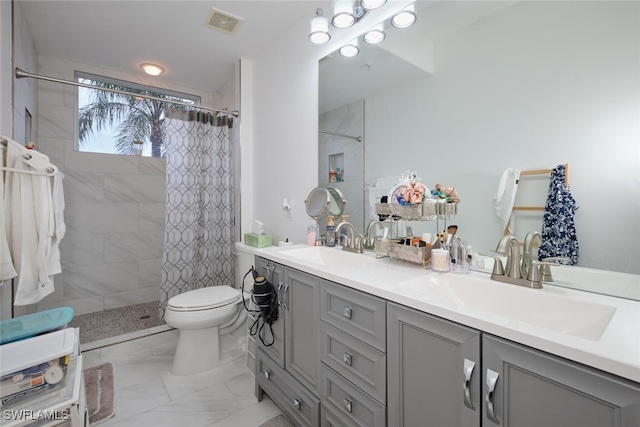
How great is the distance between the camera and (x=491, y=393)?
28.3 inches

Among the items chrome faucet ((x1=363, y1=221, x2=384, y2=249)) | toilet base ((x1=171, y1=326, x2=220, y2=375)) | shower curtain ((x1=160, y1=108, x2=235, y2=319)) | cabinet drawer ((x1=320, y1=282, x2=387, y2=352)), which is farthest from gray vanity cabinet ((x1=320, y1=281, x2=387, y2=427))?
shower curtain ((x1=160, y1=108, x2=235, y2=319))

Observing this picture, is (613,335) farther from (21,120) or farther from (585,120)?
(21,120)

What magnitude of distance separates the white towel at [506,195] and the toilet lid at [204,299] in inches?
71.0

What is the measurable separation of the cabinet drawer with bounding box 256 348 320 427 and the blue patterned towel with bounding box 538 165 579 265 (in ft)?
3.73

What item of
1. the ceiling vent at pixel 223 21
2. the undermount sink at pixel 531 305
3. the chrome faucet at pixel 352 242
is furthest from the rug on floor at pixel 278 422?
the ceiling vent at pixel 223 21

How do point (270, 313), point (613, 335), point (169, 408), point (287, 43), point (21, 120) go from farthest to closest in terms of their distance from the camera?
point (287, 43)
point (21, 120)
point (169, 408)
point (270, 313)
point (613, 335)

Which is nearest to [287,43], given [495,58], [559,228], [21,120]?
[495,58]

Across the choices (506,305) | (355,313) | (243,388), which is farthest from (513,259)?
(243,388)

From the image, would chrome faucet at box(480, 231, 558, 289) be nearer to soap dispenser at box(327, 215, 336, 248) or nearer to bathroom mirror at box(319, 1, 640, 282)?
bathroom mirror at box(319, 1, 640, 282)

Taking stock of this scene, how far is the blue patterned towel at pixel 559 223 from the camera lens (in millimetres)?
1009

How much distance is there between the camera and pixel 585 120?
0.97 meters

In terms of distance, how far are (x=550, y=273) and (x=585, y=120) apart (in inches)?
21.0

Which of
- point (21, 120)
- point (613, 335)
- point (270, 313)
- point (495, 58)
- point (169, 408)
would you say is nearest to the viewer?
point (613, 335)

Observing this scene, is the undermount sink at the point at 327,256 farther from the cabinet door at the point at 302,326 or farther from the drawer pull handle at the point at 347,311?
the drawer pull handle at the point at 347,311
